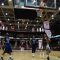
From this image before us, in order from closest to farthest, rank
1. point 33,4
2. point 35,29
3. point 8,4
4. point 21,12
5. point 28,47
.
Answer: point 33,4 → point 21,12 → point 8,4 → point 28,47 → point 35,29

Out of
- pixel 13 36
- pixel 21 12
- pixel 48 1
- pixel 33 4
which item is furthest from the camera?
pixel 13 36

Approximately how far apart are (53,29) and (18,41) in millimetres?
4913

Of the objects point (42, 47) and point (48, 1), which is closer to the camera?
point (48, 1)

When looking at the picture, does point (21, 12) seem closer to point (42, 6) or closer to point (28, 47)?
point (42, 6)

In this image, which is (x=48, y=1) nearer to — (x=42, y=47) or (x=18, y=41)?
(x=42, y=47)

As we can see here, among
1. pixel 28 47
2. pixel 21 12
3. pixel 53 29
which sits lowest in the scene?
pixel 28 47

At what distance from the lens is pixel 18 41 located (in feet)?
93.0

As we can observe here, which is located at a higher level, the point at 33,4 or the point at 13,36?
the point at 33,4

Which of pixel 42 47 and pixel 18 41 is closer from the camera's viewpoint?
pixel 42 47

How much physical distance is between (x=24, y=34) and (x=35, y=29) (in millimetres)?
3645

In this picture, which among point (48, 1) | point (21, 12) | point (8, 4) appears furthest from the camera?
point (8, 4)

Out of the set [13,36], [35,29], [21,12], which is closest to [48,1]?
[21,12]

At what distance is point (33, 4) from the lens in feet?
30.9

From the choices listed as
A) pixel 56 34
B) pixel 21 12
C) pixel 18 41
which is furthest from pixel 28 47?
pixel 21 12
